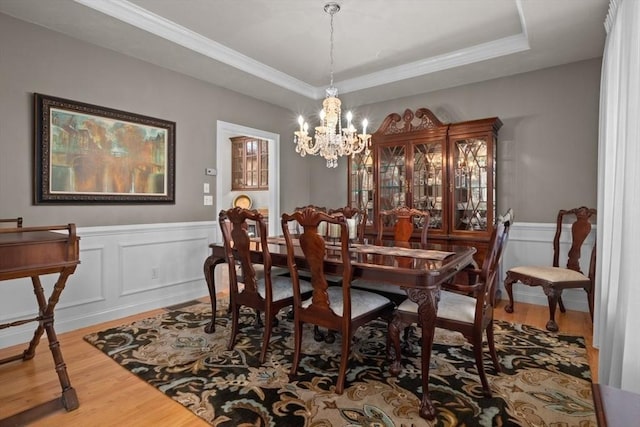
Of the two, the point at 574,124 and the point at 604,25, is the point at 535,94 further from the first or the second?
the point at 604,25

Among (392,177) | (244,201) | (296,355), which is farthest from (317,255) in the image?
(244,201)

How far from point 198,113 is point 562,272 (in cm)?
404

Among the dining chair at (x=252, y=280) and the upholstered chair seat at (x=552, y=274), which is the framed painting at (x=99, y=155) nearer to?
the dining chair at (x=252, y=280)

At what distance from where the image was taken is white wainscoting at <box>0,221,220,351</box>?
2807mm

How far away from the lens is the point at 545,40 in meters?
3.08

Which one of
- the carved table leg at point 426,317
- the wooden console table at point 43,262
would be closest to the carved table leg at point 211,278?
the wooden console table at point 43,262

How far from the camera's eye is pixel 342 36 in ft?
10.8

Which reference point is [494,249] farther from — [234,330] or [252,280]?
[234,330]

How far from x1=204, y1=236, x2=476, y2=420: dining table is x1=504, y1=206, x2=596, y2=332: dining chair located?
102cm

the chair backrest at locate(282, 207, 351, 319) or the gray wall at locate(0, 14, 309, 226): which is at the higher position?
the gray wall at locate(0, 14, 309, 226)

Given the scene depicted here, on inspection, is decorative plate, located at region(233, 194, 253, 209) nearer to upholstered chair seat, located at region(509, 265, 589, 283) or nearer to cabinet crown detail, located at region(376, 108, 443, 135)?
cabinet crown detail, located at region(376, 108, 443, 135)

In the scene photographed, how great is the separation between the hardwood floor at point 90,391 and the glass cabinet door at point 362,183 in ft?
8.70

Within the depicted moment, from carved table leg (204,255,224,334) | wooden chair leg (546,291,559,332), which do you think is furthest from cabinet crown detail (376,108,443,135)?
carved table leg (204,255,224,334)

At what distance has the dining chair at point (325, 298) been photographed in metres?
1.98
